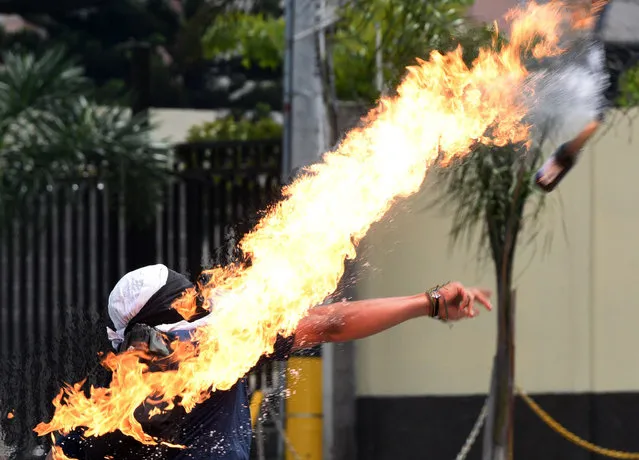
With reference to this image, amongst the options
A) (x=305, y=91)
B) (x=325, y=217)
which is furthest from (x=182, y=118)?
(x=325, y=217)

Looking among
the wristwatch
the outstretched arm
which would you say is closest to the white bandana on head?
the outstretched arm

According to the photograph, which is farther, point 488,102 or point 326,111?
point 326,111

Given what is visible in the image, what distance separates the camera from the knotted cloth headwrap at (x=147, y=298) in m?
3.73

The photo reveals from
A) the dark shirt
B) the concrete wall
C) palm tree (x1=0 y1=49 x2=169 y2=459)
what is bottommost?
the dark shirt

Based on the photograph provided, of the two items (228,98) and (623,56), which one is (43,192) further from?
(228,98)

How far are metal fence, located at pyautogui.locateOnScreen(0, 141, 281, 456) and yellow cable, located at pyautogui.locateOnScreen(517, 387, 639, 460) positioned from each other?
7.28 feet

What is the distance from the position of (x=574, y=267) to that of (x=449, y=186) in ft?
3.97

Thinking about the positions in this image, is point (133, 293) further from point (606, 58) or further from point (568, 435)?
point (568, 435)

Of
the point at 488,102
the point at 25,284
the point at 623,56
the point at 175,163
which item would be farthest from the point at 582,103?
the point at 25,284

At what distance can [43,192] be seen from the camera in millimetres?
9031

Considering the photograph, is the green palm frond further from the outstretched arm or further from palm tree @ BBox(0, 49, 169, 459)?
palm tree @ BBox(0, 49, 169, 459)

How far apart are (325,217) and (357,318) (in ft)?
1.70

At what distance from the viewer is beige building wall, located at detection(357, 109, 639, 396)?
7.56 metres

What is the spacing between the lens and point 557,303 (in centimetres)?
766
